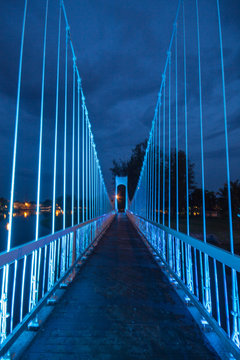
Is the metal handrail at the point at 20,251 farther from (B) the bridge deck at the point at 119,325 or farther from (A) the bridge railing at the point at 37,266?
(B) the bridge deck at the point at 119,325

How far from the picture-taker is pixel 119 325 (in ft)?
7.32

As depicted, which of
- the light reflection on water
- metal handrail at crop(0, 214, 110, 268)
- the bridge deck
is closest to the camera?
metal handrail at crop(0, 214, 110, 268)

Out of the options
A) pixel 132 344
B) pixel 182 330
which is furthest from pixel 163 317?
pixel 132 344

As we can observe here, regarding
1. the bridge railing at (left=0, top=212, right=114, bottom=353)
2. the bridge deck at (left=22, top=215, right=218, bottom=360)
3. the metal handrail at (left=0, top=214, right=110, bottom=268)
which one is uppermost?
the metal handrail at (left=0, top=214, right=110, bottom=268)

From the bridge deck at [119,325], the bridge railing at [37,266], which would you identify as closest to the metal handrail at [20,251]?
the bridge railing at [37,266]

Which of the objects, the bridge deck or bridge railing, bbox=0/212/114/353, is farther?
the bridge deck

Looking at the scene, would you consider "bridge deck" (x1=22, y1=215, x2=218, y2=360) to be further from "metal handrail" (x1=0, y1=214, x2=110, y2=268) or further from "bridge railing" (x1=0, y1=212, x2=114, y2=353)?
"metal handrail" (x1=0, y1=214, x2=110, y2=268)

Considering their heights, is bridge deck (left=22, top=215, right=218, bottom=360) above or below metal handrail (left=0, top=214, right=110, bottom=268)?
below

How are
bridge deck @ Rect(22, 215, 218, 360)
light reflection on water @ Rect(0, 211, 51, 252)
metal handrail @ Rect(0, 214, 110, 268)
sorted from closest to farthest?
metal handrail @ Rect(0, 214, 110, 268) → bridge deck @ Rect(22, 215, 218, 360) → light reflection on water @ Rect(0, 211, 51, 252)

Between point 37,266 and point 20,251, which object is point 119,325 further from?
point 20,251

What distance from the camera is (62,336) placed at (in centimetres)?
205

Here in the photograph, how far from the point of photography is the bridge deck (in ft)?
6.03

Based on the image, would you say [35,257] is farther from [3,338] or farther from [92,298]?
[92,298]

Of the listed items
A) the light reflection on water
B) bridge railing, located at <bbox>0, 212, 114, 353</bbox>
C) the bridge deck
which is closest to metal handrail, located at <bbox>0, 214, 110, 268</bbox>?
bridge railing, located at <bbox>0, 212, 114, 353</bbox>
